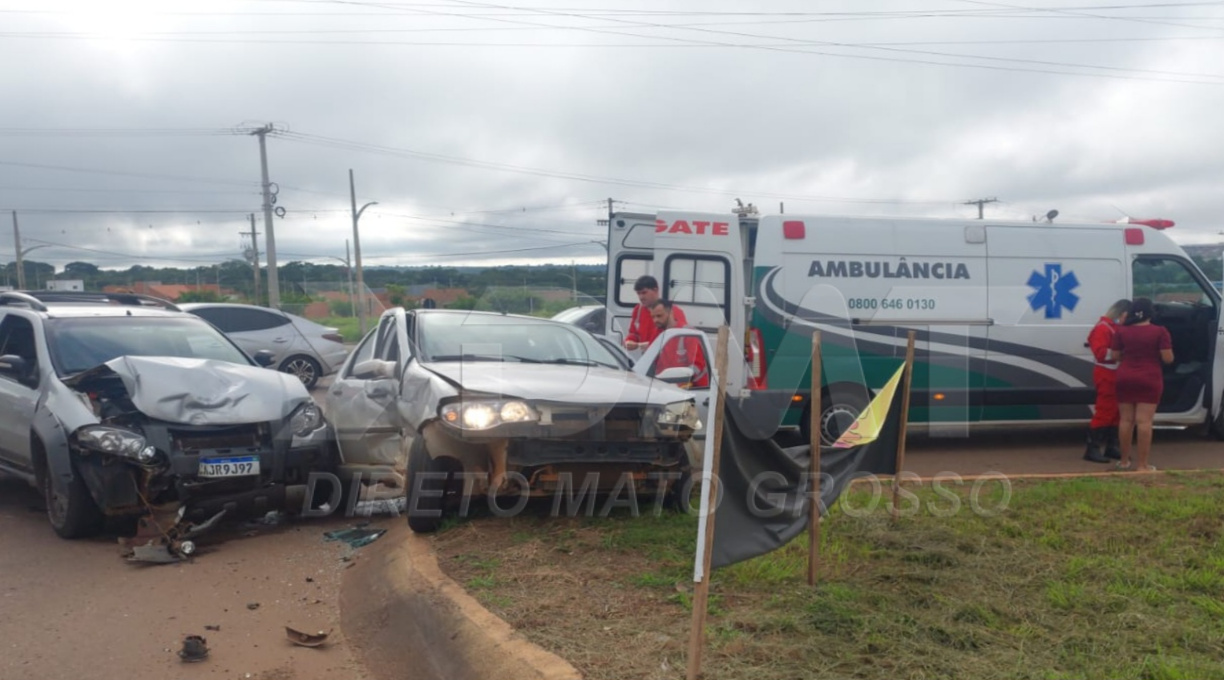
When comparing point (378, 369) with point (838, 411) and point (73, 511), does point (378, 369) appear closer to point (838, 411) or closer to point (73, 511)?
point (73, 511)

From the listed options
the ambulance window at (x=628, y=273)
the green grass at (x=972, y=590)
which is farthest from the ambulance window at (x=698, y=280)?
the green grass at (x=972, y=590)

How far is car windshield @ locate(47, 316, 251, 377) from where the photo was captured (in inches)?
274

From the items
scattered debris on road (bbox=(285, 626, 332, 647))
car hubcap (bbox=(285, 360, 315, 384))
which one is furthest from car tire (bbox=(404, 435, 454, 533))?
car hubcap (bbox=(285, 360, 315, 384))

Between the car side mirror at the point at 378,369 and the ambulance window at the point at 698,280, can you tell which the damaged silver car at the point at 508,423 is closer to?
the car side mirror at the point at 378,369

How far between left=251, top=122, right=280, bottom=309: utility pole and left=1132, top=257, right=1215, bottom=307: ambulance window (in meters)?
30.0

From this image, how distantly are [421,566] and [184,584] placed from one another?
1.52 meters

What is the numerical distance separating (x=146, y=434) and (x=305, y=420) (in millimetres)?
1072

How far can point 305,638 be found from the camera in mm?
4664

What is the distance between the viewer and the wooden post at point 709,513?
3.38 metres

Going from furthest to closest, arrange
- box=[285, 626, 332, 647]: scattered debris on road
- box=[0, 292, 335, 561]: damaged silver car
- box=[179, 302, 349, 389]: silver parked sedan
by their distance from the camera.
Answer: box=[179, 302, 349, 389]: silver parked sedan → box=[0, 292, 335, 561]: damaged silver car → box=[285, 626, 332, 647]: scattered debris on road

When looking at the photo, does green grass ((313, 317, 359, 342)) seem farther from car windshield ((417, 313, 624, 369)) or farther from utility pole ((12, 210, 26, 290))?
utility pole ((12, 210, 26, 290))

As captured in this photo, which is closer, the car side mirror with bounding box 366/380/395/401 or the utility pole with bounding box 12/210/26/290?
the car side mirror with bounding box 366/380/395/401

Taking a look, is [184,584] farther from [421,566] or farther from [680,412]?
[680,412]

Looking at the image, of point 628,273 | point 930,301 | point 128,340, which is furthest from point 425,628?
point 930,301
